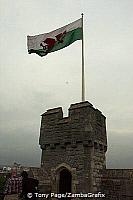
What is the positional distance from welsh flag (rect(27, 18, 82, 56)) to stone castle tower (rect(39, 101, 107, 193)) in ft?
11.6

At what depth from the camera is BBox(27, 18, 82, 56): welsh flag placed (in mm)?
13461

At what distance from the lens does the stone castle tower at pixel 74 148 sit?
10430 millimetres

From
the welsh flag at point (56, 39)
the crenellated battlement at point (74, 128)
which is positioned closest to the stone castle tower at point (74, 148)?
the crenellated battlement at point (74, 128)

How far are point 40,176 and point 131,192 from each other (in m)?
4.09

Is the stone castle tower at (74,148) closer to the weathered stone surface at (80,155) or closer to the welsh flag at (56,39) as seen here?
the weathered stone surface at (80,155)

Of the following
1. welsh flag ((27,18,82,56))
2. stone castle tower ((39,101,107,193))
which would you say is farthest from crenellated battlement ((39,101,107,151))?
welsh flag ((27,18,82,56))

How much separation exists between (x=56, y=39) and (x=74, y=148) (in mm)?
6066

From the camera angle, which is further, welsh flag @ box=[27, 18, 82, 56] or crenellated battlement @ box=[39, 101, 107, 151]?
welsh flag @ box=[27, 18, 82, 56]

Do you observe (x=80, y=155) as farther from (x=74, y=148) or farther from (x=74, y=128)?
(x=74, y=128)

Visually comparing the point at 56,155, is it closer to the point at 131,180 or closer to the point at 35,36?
the point at 131,180

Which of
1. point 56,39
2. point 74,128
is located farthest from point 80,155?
point 56,39

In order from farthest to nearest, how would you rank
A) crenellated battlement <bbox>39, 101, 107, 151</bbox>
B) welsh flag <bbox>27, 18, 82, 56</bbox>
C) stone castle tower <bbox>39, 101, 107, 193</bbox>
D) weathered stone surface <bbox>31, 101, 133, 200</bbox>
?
welsh flag <bbox>27, 18, 82, 56</bbox>
crenellated battlement <bbox>39, 101, 107, 151</bbox>
stone castle tower <bbox>39, 101, 107, 193</bbox>
weathered stone surface <bbox>31, 101, 133, 200</bbox>

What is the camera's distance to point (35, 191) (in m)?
11.1

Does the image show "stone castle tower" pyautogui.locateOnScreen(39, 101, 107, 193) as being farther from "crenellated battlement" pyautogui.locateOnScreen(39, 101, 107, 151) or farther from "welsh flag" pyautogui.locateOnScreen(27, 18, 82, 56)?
"welsh flag" pyautogui.locateOnScreen(27, 18, 82, 56)
